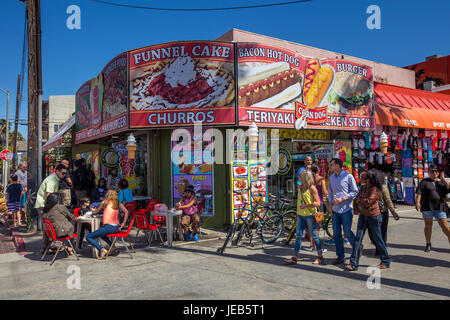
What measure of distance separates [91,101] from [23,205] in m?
4.74

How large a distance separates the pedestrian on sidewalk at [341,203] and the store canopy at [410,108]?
8.05 m

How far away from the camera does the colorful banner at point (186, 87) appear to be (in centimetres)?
965

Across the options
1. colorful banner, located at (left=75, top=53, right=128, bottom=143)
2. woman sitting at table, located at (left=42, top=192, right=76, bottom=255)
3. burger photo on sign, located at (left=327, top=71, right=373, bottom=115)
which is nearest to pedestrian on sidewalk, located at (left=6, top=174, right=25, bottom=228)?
colorful banner, located at (left=75, top=53, right=128, bottom=143)

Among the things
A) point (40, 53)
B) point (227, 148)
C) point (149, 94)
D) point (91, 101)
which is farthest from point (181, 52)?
point (91, 101)

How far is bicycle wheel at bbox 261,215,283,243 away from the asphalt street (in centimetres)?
22

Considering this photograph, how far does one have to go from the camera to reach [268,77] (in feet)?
33.3

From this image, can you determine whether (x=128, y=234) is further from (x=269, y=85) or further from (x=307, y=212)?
(x=269, y=85)

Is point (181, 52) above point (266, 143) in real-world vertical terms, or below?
above

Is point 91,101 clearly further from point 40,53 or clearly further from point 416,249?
point 416,249

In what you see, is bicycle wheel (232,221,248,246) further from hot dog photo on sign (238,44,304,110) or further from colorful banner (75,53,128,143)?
colorful banner (75,53,128,143)

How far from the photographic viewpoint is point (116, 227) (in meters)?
7.16

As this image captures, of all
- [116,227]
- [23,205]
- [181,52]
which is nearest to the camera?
[116,227]

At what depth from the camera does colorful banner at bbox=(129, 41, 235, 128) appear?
9648mm
